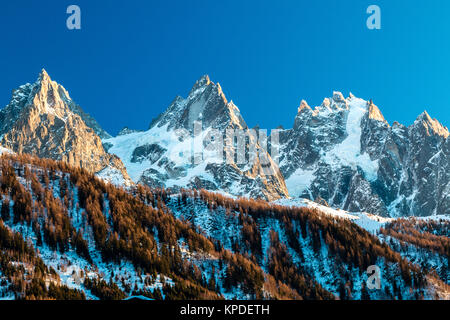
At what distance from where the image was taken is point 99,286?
575 ft
